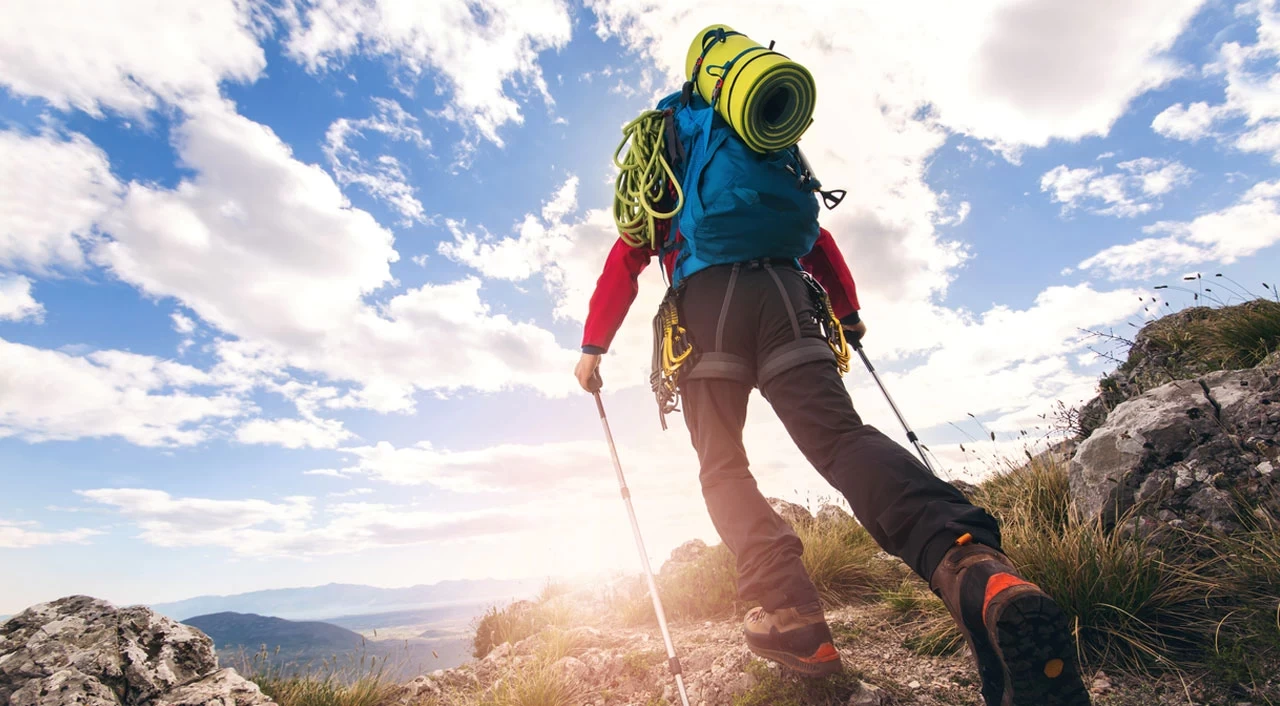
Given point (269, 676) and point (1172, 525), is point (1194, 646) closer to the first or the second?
point (1172, 525)

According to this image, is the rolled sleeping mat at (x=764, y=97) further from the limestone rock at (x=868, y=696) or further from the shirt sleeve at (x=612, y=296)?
the limestone rock at (x=868, y=696)

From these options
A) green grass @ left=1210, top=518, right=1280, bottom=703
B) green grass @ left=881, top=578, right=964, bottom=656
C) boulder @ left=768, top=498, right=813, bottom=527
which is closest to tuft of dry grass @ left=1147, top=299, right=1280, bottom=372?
green grass @ left=1210, top=518, right=1280, bottom=703

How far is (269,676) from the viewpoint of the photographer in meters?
4.30

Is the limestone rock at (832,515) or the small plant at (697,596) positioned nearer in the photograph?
the small plant at (697,596)

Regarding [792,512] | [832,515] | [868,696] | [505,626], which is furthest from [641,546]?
[792,512]

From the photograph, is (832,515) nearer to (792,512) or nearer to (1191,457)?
(792,512)

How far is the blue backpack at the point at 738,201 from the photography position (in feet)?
9.43

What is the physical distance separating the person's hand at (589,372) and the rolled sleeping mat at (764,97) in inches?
57.3

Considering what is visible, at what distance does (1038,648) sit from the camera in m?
1.82

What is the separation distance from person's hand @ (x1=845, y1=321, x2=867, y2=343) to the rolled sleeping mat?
62.6 inches

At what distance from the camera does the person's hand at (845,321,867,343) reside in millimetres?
4051

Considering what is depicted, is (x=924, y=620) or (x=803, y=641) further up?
(x=803, y=641)

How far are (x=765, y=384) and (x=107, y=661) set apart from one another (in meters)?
3.67

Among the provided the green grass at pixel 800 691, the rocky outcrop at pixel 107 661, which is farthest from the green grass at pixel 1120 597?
the rocky outcrop at pixel 107 661
